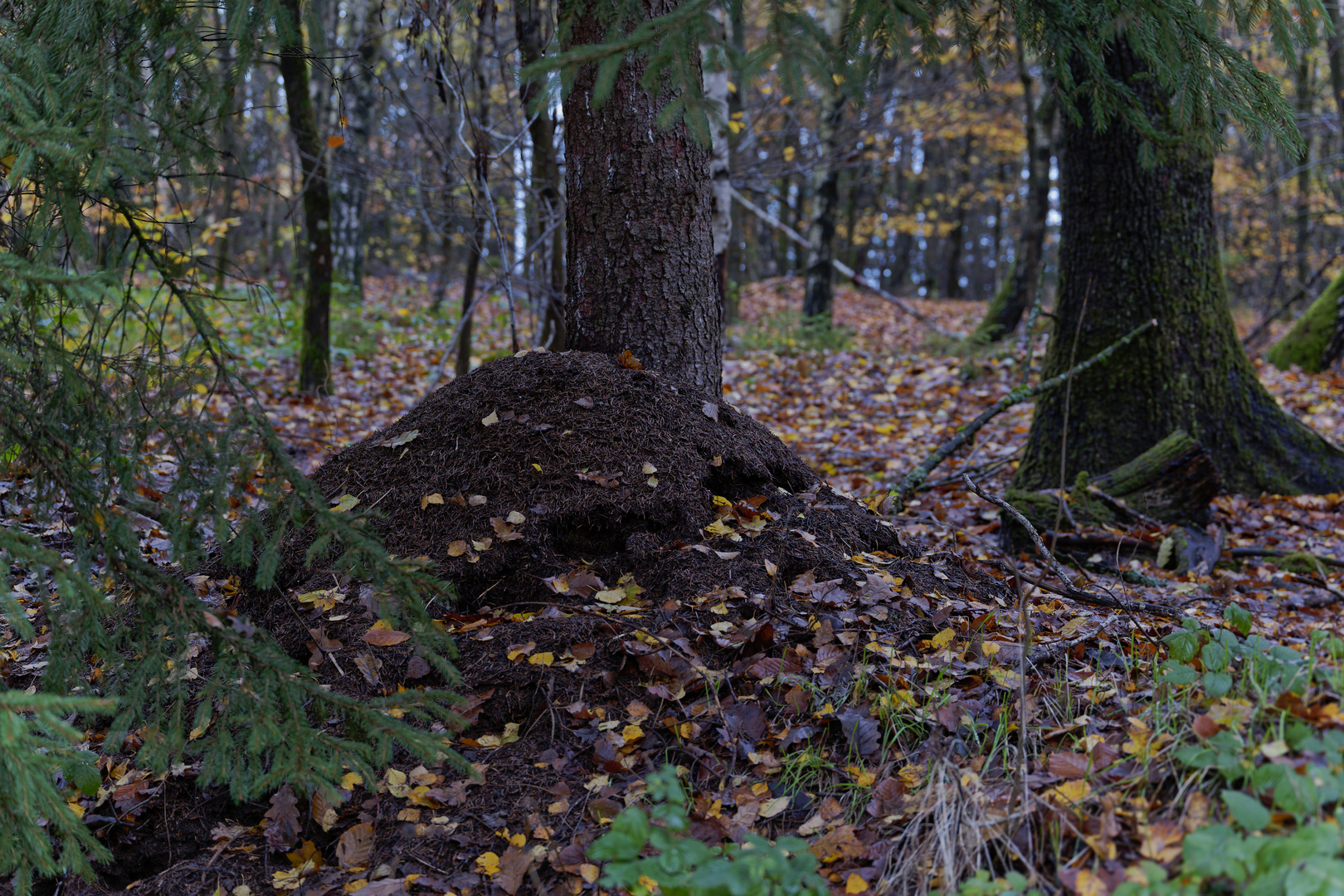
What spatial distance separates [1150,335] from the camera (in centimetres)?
535

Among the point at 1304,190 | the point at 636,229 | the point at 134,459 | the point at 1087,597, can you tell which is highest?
the point at 1304,190

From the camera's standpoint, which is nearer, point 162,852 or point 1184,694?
point 1184,694

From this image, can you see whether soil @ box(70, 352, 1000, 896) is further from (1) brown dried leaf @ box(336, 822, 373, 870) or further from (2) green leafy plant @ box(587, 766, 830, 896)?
Answer: (2) green leafy plant @ box(587, 766, 830, 896)

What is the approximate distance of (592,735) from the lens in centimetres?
266

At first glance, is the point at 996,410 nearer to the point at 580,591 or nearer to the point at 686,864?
the point at 580,591

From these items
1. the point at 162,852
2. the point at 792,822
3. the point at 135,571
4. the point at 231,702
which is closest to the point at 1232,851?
the point at 792,822

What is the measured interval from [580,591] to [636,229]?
1.76 meters

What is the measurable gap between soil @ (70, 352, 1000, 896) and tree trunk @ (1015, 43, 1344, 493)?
2.40 meters

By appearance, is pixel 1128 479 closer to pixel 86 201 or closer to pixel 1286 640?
pixel 1286 640

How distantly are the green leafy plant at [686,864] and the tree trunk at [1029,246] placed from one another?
10136 millimetres

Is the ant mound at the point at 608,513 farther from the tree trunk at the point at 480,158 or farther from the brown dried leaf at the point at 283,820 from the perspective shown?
the tree trunk at the point at 480,158

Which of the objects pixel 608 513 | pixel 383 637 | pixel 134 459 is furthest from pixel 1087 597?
pixel 134 459

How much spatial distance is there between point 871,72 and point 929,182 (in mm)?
28680

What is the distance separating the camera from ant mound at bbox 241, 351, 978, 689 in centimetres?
317
